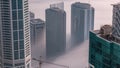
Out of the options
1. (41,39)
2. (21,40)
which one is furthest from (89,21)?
(21,40)

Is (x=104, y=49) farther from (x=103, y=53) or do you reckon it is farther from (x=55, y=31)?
(x=55, y=31)

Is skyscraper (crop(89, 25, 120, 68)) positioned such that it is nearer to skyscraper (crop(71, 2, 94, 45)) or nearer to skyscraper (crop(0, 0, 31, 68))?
skyscraper (crop(0, 0, 31, 68))

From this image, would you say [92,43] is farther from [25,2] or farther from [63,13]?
[63,13]

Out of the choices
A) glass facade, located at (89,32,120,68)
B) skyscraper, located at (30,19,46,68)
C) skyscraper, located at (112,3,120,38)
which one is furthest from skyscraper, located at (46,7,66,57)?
skyscraper, located at (112,3,120,38)

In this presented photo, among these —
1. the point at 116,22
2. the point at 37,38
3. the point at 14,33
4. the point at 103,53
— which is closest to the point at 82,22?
the point at 37,38

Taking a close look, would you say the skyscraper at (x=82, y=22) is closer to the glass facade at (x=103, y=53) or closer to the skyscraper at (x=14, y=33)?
the skyscraper at (x=14, y=33)

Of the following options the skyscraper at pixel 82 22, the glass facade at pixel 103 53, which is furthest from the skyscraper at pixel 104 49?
the skyscraper at pixel 82 22
